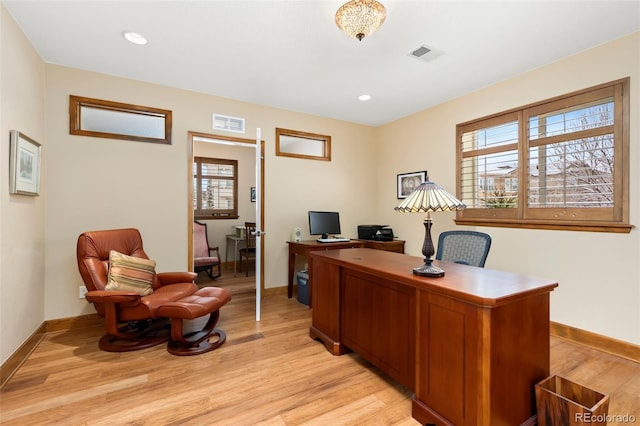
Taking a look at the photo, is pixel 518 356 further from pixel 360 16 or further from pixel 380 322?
pixel 360 16

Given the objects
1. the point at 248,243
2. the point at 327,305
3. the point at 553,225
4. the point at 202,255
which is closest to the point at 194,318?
the point at 327,305

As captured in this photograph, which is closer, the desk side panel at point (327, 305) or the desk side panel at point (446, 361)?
the desk side panel at point (446, 361)

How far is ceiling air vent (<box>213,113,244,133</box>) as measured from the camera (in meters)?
3.78

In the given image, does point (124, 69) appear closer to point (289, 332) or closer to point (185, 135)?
point (185, 135)

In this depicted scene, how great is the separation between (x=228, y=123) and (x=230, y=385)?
10.1 feet

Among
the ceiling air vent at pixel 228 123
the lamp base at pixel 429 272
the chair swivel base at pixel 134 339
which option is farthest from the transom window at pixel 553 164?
the chair swivel base at pixel 134 339

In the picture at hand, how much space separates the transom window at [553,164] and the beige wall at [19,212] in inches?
173

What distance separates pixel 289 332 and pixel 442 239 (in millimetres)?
1851

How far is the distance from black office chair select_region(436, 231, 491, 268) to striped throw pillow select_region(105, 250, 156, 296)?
290 centimetres

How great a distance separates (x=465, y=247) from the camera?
2.86 metres

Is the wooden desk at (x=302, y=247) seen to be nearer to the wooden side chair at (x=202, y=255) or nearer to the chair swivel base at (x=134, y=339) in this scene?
the wooden side chair at (x=202, y=255)

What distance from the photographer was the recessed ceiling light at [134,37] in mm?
2434

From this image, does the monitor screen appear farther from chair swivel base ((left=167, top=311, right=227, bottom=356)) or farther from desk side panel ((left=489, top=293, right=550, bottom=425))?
desk side panel ((left=489, top=293, right=550, bottom=425))

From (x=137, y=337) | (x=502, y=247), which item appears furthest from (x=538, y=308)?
(x=137, y=337)
